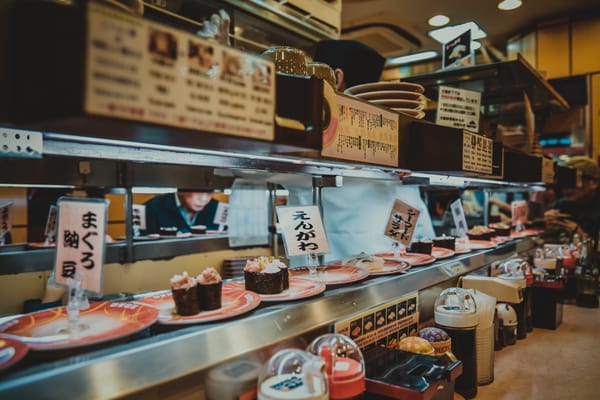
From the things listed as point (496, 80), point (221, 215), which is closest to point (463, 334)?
point (496, 80)

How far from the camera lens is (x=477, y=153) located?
238 centimetres

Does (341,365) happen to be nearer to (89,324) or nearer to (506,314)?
(89,324)

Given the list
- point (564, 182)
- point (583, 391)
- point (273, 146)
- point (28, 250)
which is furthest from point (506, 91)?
point (28, 250)

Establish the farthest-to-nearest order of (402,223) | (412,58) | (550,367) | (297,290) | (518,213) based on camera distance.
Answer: (412,58) < (518,213) < (402,223) < (550,367) < (297,290)

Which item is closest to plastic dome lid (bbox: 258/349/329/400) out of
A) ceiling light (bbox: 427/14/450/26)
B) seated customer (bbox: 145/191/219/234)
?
seated customer (bbox: 145/191/219/234)

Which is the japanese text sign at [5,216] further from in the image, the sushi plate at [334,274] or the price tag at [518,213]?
the price tag at [518,213]

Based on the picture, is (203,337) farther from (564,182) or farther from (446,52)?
(564,182)

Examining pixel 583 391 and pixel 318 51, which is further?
pixel 318 51

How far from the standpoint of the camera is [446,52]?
3.49 m

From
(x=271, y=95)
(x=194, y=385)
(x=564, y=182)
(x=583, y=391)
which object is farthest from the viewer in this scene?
(x=564, y=182)

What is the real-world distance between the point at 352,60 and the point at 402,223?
912 mm

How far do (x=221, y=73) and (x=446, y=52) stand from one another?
308cm

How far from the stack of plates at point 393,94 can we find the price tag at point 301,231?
55 cm

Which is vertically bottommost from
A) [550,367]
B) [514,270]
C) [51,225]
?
[550,367]
